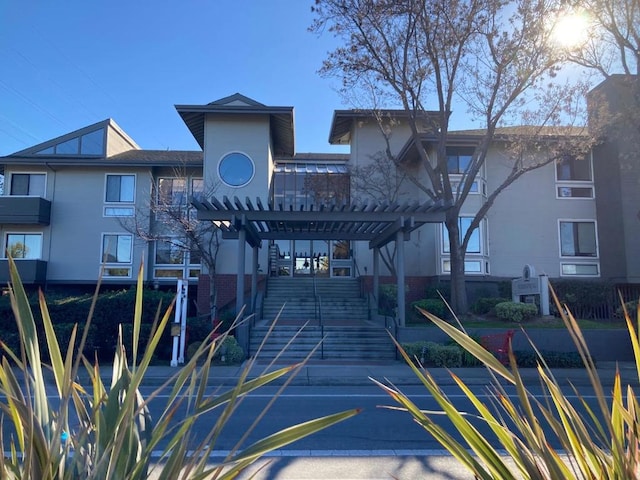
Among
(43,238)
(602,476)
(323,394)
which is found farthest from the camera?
(43,238)

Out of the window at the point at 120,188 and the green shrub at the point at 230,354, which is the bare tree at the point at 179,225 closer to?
the window at the point at 120,188

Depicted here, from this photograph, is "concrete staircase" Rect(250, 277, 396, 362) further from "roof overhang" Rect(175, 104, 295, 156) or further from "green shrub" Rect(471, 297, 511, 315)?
"roof overhang" Rect(175, 104, 295, 156)

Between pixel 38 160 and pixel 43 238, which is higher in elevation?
pixel 38 160

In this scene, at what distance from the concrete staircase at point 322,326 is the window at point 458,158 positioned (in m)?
6.81

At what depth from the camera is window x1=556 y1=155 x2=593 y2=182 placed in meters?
24.5

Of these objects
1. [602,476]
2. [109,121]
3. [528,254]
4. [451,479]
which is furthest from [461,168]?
[602,476]

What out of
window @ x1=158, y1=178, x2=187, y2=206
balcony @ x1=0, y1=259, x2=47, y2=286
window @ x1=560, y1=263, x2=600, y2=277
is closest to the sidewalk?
window @ x1=560, y1=263, x2=600, y2=277

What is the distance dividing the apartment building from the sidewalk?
27.8ft

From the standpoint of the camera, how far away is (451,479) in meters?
5.70

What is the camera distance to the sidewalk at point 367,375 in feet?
42.3

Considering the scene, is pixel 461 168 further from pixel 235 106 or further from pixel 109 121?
pixel 109 121

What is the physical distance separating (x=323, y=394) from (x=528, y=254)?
15890mm

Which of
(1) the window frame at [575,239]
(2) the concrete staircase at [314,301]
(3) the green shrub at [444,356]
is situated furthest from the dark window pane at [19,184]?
(1) the window frame at [575,239]

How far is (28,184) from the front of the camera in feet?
86.1
